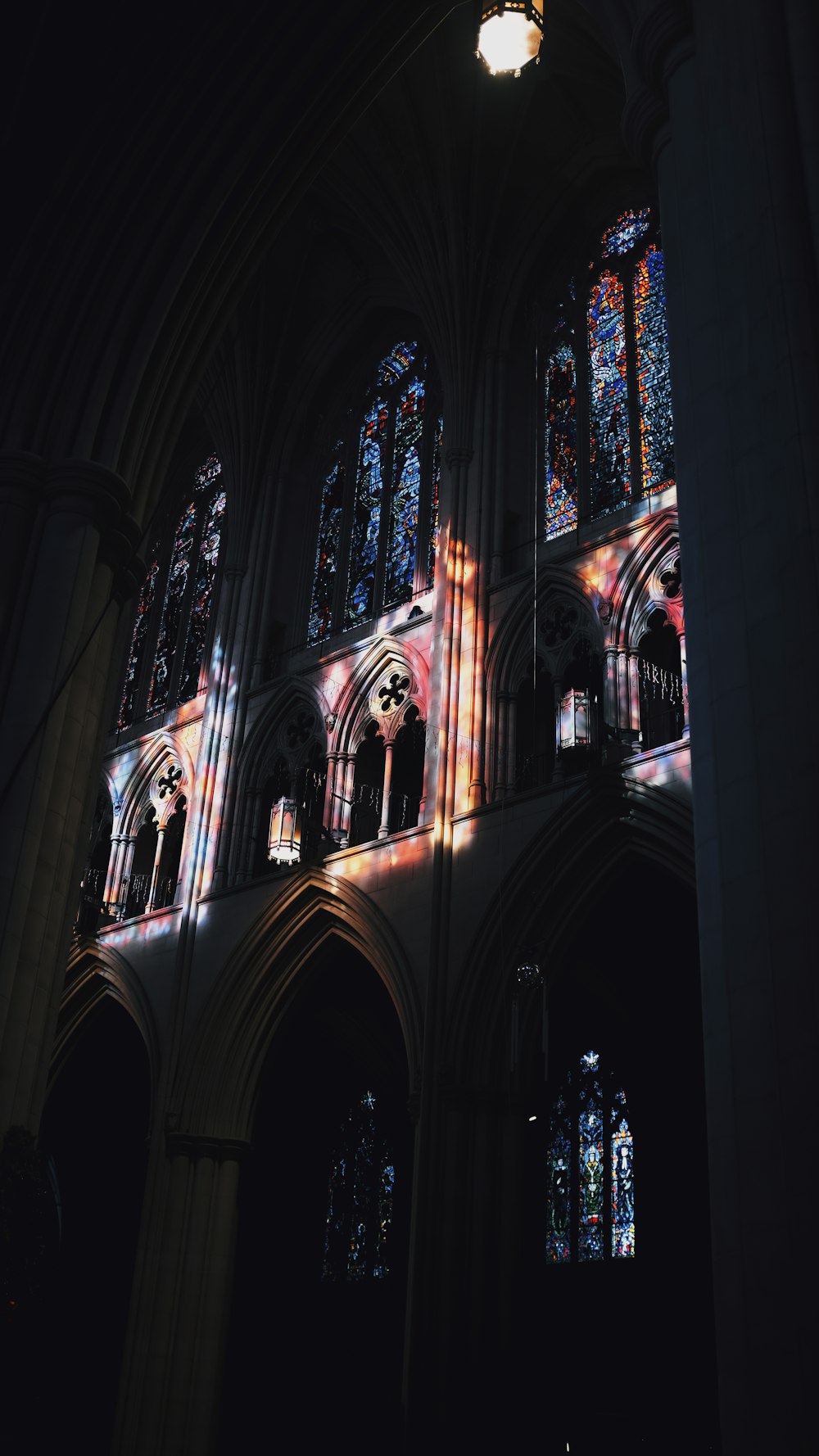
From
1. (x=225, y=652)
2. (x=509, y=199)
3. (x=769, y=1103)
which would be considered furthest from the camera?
(x=225, y=652)

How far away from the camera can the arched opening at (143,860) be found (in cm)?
1761

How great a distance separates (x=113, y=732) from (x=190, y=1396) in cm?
886

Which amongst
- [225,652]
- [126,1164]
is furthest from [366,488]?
[126,1164]

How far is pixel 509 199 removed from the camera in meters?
16.4

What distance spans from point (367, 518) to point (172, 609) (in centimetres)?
388

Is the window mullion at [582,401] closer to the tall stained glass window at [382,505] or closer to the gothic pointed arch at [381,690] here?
the tall stained glass window at [382,505]

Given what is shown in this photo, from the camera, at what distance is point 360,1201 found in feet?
53.5

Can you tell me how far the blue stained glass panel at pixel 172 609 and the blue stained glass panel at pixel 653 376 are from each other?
7.68 metres

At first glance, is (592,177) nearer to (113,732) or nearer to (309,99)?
(309,99)

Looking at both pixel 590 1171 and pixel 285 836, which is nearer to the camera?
pixel 590 1171

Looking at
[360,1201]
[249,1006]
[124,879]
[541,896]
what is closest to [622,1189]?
[541,896]

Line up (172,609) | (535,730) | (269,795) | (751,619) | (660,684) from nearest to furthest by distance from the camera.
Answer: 1. (751,619)
2. (660,684)
3. (535,730)
4. (269,795)
5. (172,609)

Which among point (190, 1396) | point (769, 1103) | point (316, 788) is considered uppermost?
point (316, 788)

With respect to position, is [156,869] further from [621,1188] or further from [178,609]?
[621,1188]
